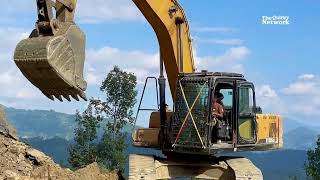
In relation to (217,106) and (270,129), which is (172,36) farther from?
(270,129)

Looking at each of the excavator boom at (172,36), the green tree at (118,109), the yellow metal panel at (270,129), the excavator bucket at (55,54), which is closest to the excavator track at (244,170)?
the yellow metal panel at (270,129)

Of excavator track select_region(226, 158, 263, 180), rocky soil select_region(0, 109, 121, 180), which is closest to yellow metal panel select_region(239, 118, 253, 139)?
excavator track select_region(226, 158, 263, 180)

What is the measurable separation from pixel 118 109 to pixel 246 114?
26650mm

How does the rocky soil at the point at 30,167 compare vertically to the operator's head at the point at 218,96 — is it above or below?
below

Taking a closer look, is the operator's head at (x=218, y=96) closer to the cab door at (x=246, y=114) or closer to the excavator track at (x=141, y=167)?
the cab door at (x=246, y=114)

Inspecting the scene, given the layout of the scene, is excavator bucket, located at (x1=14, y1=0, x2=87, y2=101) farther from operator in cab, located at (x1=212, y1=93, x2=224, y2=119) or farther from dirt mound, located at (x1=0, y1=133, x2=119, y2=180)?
dirt mound, located at (x1=0, y1=133, x2=119, y2=180)

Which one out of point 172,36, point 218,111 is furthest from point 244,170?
point 172,36

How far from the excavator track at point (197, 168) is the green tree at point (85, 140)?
2652 cm

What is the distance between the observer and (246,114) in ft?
36.8

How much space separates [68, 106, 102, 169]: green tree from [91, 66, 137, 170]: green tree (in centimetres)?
76

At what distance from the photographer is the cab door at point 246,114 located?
1111 cm

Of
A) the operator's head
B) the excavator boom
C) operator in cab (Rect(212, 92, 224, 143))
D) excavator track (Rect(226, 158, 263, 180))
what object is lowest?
excavator track (Rect(226, 158, 263, 180))

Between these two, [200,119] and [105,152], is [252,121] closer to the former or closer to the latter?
[200,119]

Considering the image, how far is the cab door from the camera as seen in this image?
11.1 metres
